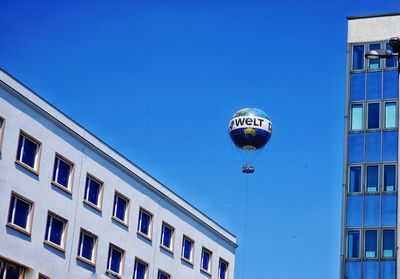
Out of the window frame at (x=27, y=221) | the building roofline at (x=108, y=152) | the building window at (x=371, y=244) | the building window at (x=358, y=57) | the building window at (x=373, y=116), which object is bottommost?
the window frame at (x=27, y=221)

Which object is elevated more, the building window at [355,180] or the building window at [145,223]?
the building window at [355,180]

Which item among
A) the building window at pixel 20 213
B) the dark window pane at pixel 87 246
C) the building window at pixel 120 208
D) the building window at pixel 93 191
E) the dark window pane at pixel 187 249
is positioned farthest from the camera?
the dark window pane at pixel 187 249

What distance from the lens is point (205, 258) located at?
6888 cm

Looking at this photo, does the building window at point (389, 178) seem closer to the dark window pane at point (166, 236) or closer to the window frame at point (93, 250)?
the dark window pane at point (166, 236)

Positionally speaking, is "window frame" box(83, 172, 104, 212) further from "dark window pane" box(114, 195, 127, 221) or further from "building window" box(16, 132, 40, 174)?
"building window" box(16, 132, 40, 174)

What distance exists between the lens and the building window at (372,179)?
207ft

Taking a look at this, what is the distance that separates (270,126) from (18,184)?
35.4 metres

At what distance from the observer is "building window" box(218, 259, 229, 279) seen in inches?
2790

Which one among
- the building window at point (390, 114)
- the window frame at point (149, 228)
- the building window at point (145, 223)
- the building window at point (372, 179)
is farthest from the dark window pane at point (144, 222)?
the building window at point (390, 114)

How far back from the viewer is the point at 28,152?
51188 millimetres

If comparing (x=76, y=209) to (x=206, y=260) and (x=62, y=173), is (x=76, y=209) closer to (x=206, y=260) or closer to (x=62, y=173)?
(x=62, y=173)

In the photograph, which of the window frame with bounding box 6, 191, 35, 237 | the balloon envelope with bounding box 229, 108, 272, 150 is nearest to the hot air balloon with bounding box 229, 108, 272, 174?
the balloon envelope with bounding box 229, 108, 272, 150

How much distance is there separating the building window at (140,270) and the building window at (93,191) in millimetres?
5843

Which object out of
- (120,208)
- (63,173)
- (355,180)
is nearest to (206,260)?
(120,208)
